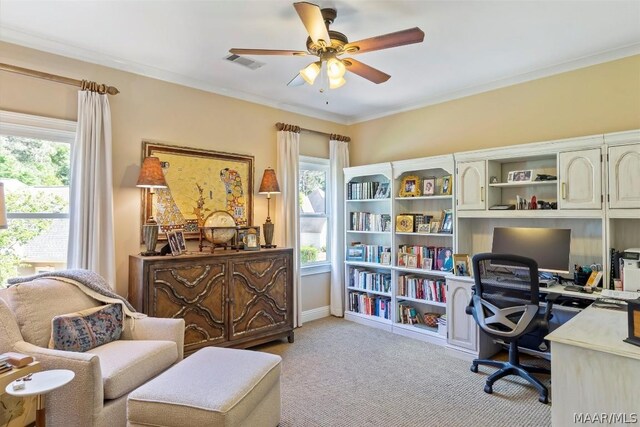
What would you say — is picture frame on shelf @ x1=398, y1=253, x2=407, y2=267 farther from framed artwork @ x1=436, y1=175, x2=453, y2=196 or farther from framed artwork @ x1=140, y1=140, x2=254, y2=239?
framed artwork @ x1=140, y1=140, x2=254, y2=239

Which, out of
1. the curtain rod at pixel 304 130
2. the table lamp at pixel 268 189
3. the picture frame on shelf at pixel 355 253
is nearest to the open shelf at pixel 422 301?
the picture frame on shelf at pixel 355 253

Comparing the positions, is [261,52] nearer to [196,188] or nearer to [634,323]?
[196,188]

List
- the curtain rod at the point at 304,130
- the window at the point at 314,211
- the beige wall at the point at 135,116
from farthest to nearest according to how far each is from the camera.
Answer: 1. the window at the point at 314,211
2. the curtain rod at the point at 304,130
3. the beige wall at the point at 135,116

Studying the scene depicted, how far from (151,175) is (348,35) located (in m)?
2.04

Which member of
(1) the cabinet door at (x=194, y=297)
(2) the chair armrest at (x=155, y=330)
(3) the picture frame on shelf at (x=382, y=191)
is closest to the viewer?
(2) the chair armrest at (x=155, y=330)

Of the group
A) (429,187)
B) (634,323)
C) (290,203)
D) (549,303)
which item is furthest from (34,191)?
(549,303)

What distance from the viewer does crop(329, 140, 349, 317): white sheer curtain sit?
504 centimetres

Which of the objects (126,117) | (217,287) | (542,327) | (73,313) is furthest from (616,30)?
(73,313)

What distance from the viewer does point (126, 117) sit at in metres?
3.40

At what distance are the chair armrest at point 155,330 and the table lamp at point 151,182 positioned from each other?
0.73m

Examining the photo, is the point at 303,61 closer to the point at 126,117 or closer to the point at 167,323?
the point at 126,117

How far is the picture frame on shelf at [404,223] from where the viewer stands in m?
4.42

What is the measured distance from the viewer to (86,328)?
243cm

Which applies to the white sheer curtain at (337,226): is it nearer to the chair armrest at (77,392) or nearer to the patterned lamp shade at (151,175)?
the patterned lamp shade at (151,175)
